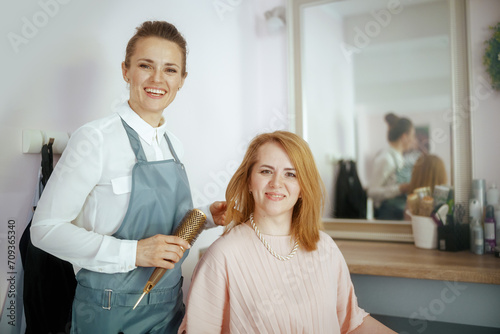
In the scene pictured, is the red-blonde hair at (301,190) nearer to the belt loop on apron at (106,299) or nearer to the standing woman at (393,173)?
the belt loop on apron at (106,299)

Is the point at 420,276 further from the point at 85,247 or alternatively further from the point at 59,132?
the point at 59,132

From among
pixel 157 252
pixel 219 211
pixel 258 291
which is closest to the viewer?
pixel 157 252

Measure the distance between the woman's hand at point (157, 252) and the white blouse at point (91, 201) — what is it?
0.02 meters

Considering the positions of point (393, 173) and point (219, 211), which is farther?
point (393, 173)

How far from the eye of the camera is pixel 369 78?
2.55m

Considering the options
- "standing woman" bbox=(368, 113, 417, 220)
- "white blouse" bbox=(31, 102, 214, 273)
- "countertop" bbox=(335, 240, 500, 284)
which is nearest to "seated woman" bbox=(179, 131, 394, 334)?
"white blouse" bbox=(31, 102, 214, 273)

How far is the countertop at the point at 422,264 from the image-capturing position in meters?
1.84

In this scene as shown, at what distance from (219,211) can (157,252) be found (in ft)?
1.45

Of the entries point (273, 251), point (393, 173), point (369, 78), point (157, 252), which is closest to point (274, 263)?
point (273, 251)

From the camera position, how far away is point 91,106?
1599 millimetres

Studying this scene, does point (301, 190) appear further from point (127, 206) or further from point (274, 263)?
point (127, 206)

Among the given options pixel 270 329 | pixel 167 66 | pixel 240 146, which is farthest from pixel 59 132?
pixel 240 146

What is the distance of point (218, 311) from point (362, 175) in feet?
5.03

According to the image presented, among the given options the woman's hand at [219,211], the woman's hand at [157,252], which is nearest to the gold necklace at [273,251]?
the woman's hand at [219,211]
